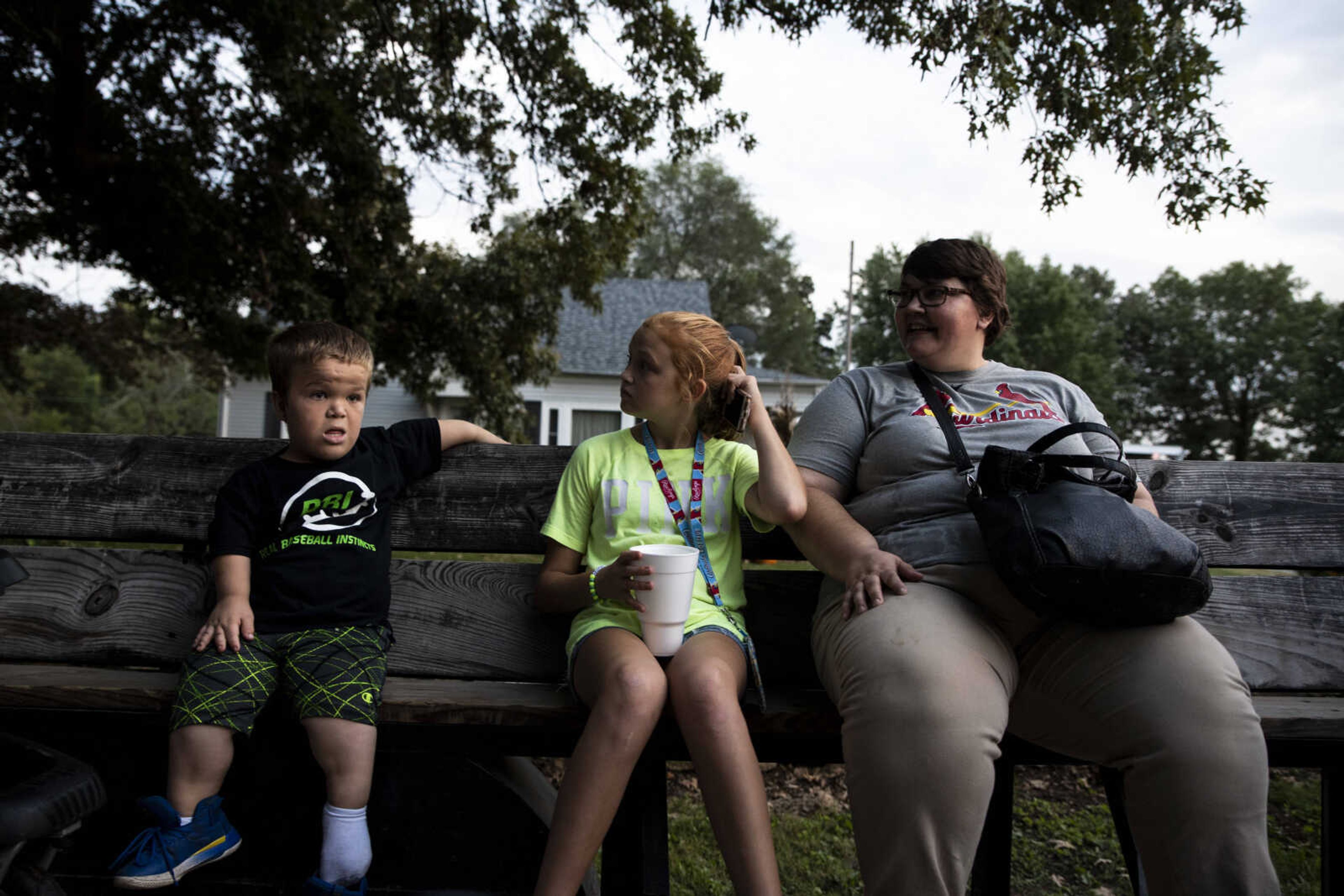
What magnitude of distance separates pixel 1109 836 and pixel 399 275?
31.3ft

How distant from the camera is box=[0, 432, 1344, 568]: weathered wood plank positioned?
2.58m

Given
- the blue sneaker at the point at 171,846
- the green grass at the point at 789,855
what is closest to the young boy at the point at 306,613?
the blue sneaker at the point at 171,846

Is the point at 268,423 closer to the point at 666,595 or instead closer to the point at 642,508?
the point at 642,508

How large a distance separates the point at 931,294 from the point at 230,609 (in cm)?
194

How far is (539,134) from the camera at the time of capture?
28.2 feet

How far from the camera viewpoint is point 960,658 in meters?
1.88

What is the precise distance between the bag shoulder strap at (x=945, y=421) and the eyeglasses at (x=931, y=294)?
17 centimetres

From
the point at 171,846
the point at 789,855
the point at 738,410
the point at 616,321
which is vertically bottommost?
the point at 789,855

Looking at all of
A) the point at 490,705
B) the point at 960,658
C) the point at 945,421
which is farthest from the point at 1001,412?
the point at 490,705

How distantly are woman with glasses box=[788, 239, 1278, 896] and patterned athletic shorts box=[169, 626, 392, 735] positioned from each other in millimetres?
1055

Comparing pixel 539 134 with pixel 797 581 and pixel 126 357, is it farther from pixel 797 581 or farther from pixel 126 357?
pixel 126 357

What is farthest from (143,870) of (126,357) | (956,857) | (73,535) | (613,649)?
(126,357)

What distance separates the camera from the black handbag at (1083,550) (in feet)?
6.06

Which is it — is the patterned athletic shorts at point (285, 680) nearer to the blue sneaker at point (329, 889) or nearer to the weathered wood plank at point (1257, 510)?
the blue sneaker at point (329, 889)
